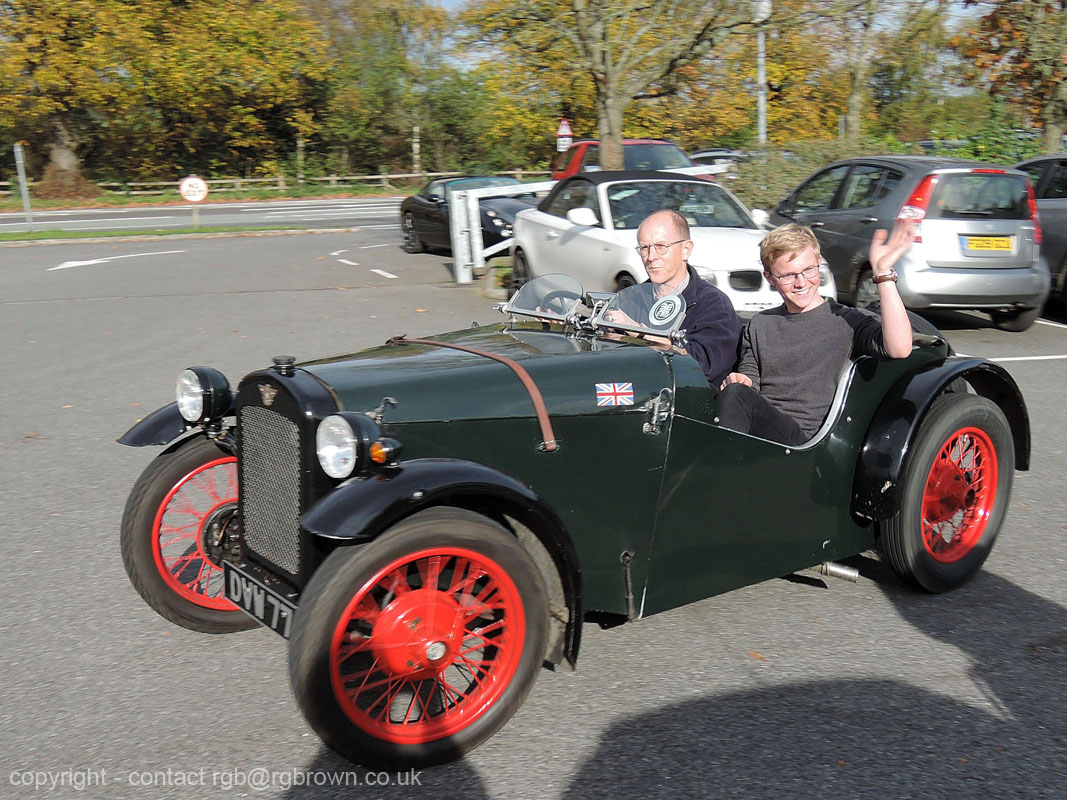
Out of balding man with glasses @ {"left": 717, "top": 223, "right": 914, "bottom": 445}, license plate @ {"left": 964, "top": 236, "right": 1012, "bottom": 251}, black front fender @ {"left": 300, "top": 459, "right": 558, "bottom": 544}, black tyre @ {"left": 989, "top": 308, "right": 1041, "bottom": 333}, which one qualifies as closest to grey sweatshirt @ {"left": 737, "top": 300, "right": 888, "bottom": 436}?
balding man with glasses @ {"left": 717, "top": 223, "right": 914, "bottom": 445}

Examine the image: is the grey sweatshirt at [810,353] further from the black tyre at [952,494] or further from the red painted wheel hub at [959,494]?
the red painted wheel hub at [959,494]

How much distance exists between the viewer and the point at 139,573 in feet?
12.0

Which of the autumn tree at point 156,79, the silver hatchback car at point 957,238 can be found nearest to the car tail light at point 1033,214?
the silver hatchback car at point 957,238

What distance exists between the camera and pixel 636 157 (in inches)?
650

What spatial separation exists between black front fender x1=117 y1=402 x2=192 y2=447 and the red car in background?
12.6 meters

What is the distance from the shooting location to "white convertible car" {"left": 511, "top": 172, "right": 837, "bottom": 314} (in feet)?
30.2

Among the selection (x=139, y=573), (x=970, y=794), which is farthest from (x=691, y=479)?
(x=139, y=573)

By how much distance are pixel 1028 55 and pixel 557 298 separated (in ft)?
54.4

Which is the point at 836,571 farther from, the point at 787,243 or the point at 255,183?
the point at 255,183

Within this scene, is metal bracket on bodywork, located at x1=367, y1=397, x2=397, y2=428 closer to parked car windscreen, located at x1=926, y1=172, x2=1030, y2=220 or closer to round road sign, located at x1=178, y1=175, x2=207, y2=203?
parked car windscreen, located at x1=926, y1=172, x2=1030, y2=220

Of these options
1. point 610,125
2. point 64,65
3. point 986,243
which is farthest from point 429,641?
point 64,65

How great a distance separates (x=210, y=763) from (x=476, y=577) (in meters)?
0.89

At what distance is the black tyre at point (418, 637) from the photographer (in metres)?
2.76

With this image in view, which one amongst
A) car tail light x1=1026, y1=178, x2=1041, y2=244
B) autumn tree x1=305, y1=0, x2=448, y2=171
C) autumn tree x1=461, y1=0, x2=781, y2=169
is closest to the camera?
car tail light x1=1026, y1=178, x2=1041, y2=244
